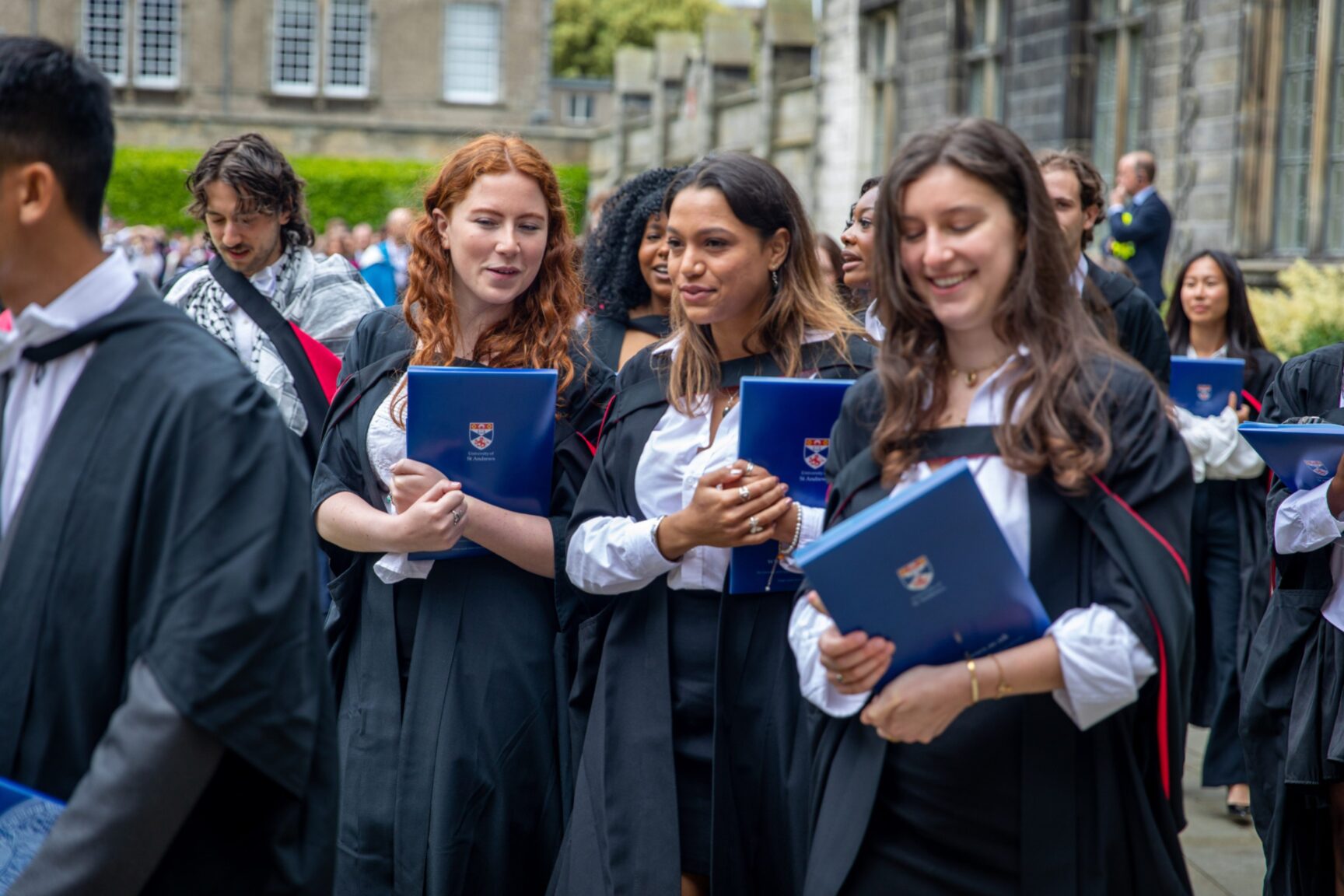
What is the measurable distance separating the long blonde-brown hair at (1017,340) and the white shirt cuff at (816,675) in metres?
0.31

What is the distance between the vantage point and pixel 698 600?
141 inches

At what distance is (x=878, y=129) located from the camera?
2262 cm

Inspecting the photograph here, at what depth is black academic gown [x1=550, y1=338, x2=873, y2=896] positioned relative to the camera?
3.47m

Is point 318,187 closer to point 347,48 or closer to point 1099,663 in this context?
point 347,48

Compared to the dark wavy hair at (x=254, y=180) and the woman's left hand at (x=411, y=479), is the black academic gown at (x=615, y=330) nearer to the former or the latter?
the dark wavy hair at (x=254, y=180)

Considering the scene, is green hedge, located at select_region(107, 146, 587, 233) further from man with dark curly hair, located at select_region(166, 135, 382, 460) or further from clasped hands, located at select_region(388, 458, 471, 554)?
clasped hands, located at select_region(388, 458, 471, 554)

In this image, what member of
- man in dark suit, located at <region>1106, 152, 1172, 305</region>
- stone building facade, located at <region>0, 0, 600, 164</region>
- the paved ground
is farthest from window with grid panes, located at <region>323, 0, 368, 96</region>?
the paved ground

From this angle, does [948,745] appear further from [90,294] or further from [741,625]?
[90,294]

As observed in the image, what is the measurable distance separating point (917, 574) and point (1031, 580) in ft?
0.91

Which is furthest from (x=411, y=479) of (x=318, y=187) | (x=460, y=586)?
(x=318, y=187)

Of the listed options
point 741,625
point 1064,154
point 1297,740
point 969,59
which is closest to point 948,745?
point 741,625

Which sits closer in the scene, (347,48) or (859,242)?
(859,242)

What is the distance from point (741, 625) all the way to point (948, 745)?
0.85 metres

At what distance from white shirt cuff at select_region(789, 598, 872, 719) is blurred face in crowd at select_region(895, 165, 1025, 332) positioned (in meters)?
0.62
